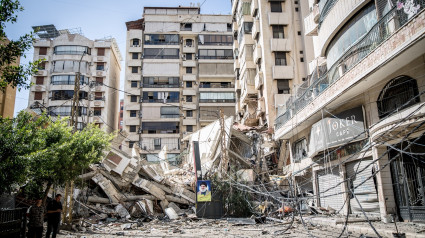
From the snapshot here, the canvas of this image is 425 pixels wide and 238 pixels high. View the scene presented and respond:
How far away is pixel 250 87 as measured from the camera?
Answer: 106ft

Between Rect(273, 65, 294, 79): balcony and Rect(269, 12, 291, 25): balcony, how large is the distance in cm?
420

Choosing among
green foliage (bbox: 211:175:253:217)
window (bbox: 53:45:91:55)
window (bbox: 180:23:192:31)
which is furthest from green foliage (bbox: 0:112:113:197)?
window (bbox: 180:23:192:31)

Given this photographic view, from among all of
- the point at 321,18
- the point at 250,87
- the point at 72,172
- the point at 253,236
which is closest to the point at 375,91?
the point at 321,18

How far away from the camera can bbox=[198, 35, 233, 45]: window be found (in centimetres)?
5125

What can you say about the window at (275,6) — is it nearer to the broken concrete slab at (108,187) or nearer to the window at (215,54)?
the window at (215,54)

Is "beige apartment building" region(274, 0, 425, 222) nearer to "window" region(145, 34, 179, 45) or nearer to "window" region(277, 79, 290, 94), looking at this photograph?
"window" region(277, 79, 290, 94)

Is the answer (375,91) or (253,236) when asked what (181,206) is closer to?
(253,236)

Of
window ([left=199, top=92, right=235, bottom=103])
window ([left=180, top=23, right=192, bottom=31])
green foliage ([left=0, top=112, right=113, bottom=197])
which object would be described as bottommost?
green foliage ([left=0, top=112, right=113, bottom=197])

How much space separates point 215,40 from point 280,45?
78.7ft

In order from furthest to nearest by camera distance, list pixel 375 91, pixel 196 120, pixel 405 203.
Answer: pixel 196 120 → pixel 375 91 → pixel 405 203

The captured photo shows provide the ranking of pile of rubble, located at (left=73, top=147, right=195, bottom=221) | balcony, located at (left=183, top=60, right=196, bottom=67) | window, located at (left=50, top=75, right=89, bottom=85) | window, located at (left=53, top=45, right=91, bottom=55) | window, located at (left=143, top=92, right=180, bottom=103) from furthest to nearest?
1. balcony, located at (left=183, top=60, right=196, bottom=67)
2. window, located at (left=53, top=45, right=91, bottom=55)
3. window, located at (left=143, top=92, right=180, bottom=103)
4. window, located at (left=50, top=75, right=89, bottom=85)
5. pile of rubble, located at (left=73, top=147, right=195, bottom=221)

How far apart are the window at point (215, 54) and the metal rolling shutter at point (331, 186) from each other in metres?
34.4

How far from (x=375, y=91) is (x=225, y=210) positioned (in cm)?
1007

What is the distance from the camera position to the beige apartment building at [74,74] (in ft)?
157
